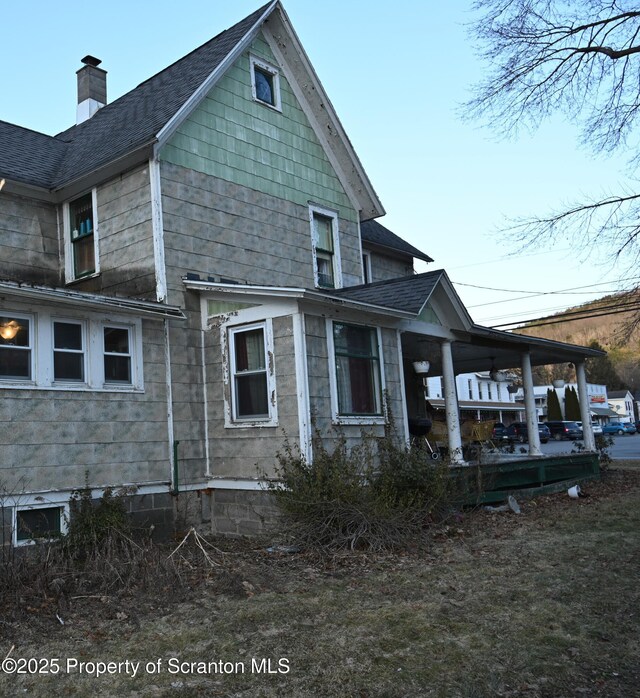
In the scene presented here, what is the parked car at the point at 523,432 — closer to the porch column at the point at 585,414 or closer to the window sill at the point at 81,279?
the porch column at the point at 585,414

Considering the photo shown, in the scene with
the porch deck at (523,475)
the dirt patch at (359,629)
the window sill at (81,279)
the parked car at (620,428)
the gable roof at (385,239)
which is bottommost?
the parked car at (620,428)

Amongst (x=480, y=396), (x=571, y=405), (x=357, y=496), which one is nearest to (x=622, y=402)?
(x=571, y=405)

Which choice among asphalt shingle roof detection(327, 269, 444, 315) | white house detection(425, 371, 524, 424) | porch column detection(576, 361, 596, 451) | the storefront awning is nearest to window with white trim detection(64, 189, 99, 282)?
asphalt shingle roof detection(327, 269, 444, 315)

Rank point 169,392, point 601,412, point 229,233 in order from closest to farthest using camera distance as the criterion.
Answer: point 169,392 → point 229,233 → point 601,412

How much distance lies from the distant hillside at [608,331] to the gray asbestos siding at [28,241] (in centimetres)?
1046

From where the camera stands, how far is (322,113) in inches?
557

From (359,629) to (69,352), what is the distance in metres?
5.93

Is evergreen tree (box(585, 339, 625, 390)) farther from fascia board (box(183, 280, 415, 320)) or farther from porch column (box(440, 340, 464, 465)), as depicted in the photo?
fascia board (box(183, 280, 415, 320))

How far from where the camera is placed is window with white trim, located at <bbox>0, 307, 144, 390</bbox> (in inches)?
345

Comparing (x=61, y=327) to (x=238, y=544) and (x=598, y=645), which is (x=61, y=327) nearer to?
(x=238, y=544)

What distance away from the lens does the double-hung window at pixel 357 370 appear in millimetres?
10383

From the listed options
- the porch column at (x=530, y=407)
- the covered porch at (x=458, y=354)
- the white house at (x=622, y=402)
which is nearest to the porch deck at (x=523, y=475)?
the covered porch at (x=458, y=354)

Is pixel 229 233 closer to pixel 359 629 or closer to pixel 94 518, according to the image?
pixel 94 518

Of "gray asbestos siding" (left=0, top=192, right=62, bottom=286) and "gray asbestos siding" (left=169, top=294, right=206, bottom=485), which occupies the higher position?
"gray asbestos siding" (left=0, top=192, right=62, bottom=286)
